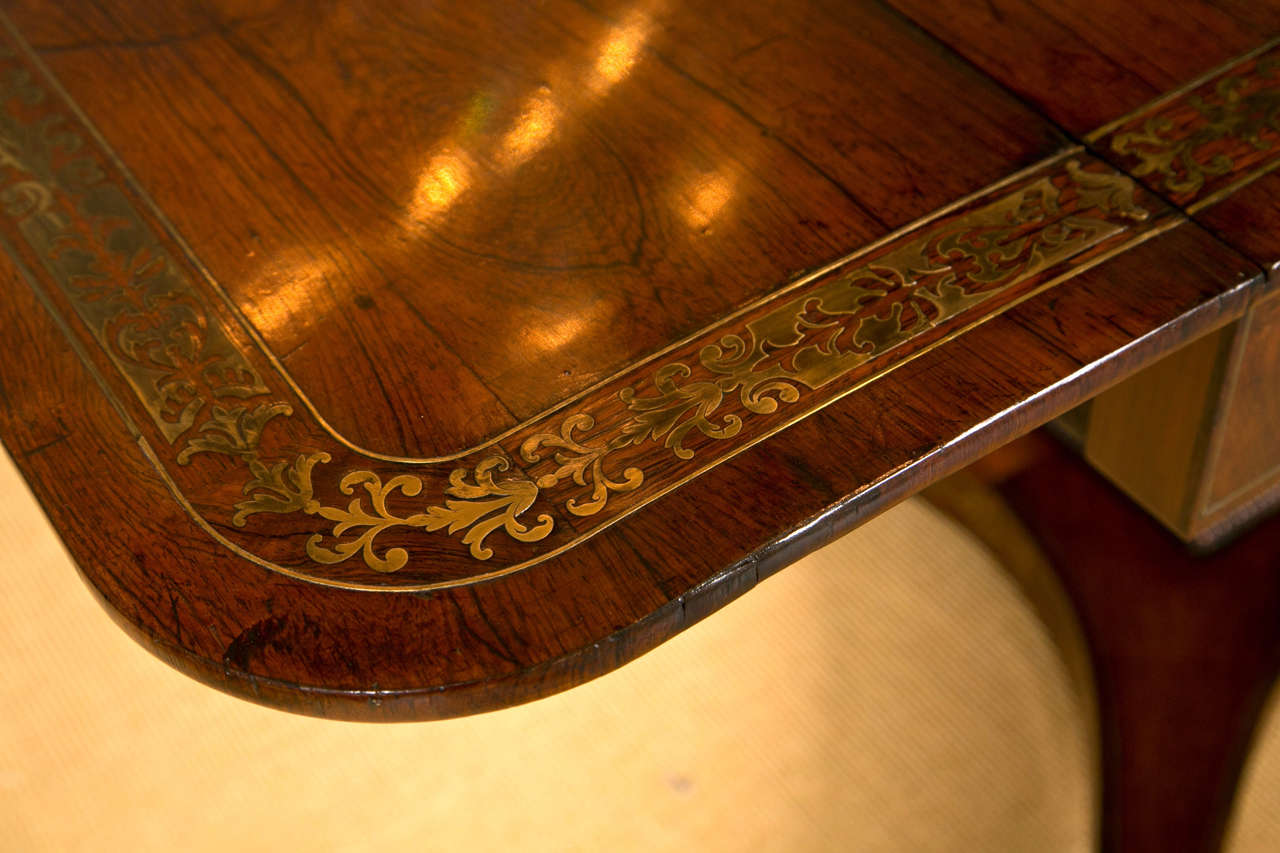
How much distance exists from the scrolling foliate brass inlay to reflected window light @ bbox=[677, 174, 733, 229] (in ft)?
0.73

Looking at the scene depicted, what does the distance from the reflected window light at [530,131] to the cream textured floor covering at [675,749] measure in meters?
0.58

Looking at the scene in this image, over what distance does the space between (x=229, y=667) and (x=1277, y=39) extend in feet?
2.40

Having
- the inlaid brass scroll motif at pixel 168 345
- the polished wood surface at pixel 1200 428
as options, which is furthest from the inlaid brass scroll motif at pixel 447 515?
the polished wood surface at pixel 1200 428

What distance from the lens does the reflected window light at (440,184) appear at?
86 cm

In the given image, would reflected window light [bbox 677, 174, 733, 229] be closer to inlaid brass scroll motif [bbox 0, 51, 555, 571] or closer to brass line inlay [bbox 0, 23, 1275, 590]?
brass line inlay [bbox 0, 23, 1275, 590]

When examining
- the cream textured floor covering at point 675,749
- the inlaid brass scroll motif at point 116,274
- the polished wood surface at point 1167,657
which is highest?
the inlaid brass scroll motif at point 116,274

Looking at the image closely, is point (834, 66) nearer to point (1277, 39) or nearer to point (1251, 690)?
point (1277, 39)

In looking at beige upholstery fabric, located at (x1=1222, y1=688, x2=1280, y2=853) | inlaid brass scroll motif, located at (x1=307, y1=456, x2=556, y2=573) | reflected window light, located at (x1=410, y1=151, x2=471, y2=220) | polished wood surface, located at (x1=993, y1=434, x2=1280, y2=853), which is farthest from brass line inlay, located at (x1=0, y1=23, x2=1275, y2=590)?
beige upholstery fabric, located at (x1=1222, y1=688, x2=1280, y2=853)

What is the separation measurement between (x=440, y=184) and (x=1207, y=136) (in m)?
0.46

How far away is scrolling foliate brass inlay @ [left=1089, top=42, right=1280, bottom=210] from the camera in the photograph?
2.69ft

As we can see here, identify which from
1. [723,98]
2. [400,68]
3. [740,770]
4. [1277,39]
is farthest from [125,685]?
[1277,39]

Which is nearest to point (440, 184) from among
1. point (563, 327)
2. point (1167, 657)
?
point (563, 327)

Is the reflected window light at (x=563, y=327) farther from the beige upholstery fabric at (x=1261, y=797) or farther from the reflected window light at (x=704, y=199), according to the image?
the beige upholstery fabric at (x=1261, y=797)

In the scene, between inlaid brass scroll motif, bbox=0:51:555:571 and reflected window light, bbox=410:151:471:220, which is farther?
reflected window light, bbox=410:151:471:220
